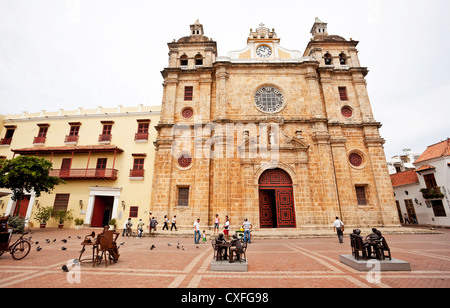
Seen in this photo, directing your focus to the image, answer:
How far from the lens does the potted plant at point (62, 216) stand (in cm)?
1883

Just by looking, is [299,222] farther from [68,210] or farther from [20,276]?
[68,210]

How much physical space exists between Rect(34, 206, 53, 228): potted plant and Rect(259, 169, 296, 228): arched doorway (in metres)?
19.3

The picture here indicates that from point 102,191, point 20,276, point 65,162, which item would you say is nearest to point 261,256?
point 20,276

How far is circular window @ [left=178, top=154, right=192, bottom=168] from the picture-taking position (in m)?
17.8

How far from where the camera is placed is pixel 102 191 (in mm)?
19484

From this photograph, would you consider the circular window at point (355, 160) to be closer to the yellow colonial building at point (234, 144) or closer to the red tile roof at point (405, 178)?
the yellow colonial building at point (234, 144)

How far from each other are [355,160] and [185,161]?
598 inches

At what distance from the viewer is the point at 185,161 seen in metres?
17.9

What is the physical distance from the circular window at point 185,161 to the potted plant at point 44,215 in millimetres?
13193

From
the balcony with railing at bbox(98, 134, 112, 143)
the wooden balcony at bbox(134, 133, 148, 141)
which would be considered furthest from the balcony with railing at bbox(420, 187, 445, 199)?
the balcony with railing at bbox(98, 134, 112, 143)

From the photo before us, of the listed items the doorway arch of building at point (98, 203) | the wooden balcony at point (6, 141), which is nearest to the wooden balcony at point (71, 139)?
the doorway arch of building at point (98, 203)

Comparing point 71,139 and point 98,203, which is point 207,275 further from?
point 71,139

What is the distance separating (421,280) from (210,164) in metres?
14.2

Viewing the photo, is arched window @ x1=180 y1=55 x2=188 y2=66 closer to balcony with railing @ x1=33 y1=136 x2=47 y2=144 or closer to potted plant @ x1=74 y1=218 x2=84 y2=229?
balcony with railing @ x1=33 y1=136 x2=47 y2=144
